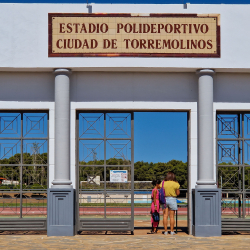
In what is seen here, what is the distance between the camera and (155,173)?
2259 inches

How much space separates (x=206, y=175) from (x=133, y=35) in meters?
4.08

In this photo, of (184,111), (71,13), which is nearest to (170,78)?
(184,111)

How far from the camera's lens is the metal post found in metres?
11.0

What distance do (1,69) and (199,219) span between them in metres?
6.44

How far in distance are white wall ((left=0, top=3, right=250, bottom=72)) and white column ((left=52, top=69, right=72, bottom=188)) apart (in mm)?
407

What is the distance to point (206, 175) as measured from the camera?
439 inches

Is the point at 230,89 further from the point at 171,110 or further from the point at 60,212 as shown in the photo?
the point at 60,212

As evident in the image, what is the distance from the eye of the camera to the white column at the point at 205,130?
440 inches

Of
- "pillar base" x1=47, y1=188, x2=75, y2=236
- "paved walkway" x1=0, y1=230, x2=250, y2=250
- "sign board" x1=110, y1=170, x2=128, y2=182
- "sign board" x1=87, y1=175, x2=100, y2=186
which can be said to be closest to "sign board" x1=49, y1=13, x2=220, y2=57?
"sign board" x1=110, y1=170, x2=128, y2=182

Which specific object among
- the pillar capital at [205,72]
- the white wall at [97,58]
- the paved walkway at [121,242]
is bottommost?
the paved walkway at [121,242]

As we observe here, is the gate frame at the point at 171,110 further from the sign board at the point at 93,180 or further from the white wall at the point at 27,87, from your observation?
the white wall at the point at 27,87

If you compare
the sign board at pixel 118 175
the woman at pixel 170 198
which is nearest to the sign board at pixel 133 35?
the sign board at pixel 118 175

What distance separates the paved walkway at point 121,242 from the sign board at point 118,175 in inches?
56.0

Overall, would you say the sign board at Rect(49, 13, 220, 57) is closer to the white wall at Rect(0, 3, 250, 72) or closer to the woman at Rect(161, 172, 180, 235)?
the white wall at Rect(0, 3, 250, 72)
